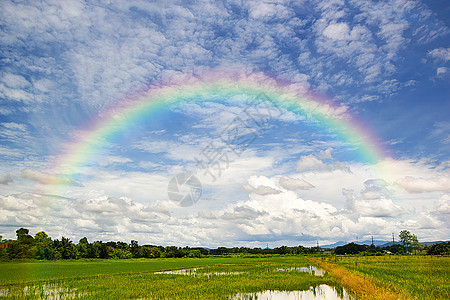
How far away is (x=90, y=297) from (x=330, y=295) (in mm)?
13155

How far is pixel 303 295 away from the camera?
18.0m

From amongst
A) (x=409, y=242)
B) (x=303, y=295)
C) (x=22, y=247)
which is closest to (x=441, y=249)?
(x=409, y=242)

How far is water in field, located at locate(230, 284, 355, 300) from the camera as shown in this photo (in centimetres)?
1673

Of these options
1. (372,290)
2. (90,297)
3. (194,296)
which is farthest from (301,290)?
(90,297)

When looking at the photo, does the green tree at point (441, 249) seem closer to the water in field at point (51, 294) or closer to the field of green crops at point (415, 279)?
the field of green crops at point (415, 279)

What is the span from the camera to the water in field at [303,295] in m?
16.7

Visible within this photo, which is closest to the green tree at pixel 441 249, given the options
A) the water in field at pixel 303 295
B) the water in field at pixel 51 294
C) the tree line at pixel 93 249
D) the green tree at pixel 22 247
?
the tree line at pixel 93 249

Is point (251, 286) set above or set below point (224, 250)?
above

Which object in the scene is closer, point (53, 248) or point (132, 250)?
point (53, 248)

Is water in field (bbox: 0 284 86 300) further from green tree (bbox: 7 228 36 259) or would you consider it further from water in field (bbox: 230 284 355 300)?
green tree (bbox: 7 228 36 259)

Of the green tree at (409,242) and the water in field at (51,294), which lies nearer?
the water in field at (51,294)

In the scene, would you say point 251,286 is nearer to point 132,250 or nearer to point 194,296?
point 194,296

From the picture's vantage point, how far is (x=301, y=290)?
1988 cm

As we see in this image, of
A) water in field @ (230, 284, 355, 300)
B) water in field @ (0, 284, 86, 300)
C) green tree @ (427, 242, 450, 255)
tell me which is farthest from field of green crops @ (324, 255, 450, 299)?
green tree @ (427, 242, 450, 255)
